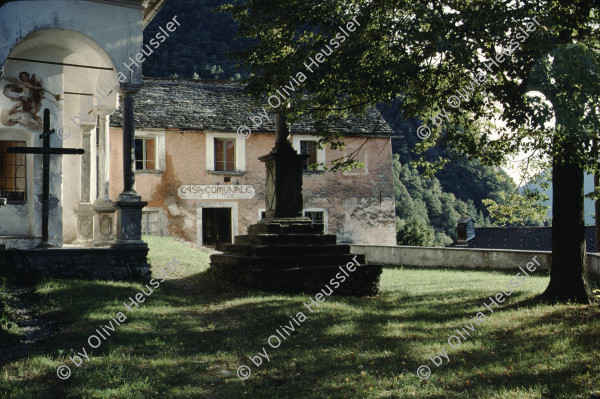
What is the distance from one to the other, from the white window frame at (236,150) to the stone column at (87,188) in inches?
305

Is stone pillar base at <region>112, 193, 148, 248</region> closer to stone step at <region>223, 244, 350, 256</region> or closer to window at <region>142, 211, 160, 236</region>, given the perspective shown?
stone step at <region>223, 244, 350, 256</region>

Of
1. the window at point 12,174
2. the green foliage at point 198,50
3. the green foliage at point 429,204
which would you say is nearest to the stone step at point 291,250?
the window at point 12,174

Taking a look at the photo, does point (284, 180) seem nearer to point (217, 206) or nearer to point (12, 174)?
point (12, 174)

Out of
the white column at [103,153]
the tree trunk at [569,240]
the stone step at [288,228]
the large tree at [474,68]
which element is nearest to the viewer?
the large tree at [474,68]

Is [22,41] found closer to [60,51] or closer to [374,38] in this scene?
[60,51]

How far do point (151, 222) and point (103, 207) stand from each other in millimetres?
8697

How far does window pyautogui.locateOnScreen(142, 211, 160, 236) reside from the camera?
20.1 metres

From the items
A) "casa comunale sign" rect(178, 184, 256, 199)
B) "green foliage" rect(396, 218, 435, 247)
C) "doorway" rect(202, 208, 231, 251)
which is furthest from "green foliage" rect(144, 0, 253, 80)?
"green foliage" rect(396, 218, 435, 247)

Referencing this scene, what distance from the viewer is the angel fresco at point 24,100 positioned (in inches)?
435

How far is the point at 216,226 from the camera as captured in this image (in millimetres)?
21297

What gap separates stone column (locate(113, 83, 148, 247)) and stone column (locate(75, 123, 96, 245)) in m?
3.10

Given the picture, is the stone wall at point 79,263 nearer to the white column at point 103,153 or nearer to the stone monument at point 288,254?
the stone monument at point 288,254

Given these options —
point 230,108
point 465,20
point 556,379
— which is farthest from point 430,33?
point 230,108

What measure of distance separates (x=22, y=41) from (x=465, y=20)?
797 cm
